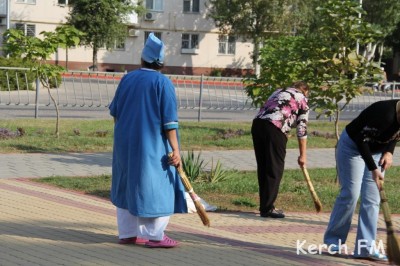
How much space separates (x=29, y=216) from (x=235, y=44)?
51467 mm

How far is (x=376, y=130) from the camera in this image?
7828mm

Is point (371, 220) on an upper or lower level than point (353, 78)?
lower

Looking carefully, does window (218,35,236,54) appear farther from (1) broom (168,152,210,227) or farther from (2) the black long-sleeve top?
(2) the black long-sleeve top

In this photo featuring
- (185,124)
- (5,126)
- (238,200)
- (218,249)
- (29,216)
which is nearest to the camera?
(218,249)

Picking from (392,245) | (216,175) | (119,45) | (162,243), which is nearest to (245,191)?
(216,175)

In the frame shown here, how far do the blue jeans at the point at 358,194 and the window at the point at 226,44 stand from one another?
51882 millimetres

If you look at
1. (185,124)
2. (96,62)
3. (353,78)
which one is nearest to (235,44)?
(96,62)

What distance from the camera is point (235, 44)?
60438 mm

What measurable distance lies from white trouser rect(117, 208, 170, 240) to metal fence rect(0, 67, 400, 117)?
1500cm

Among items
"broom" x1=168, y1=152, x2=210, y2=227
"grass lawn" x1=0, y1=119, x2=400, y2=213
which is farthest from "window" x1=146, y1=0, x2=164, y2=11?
"broom" x1=168, y1=152, x2=210, y2=227

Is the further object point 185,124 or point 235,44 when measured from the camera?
point 235,44

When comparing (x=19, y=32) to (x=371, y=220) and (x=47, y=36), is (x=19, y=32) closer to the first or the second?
(x=47, y=36)

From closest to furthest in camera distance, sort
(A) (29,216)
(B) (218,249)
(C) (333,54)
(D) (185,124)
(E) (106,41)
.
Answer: (B) (218,249) → (A) (29,216) → (C) (333,54) → (D) (185,124) → (E) (106,41)

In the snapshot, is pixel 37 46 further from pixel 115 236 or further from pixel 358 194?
pixel 358 194
